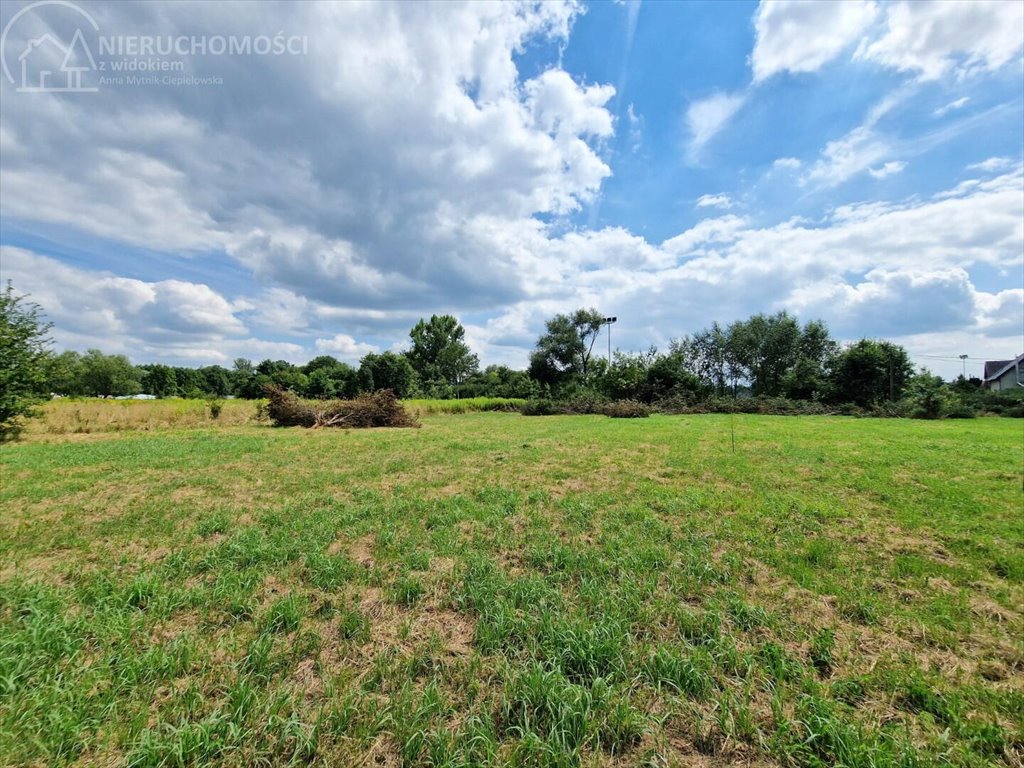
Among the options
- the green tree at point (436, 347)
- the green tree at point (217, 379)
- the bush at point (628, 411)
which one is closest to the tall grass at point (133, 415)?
the bush at point (628, 411)

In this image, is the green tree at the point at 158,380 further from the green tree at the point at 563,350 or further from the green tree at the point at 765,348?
the green tree at the point at 765,348

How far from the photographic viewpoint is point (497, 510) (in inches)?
230

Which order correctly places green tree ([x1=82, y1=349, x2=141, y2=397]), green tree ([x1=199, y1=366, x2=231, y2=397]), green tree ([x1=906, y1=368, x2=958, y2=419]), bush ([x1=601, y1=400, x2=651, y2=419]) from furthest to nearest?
green tree ([x1=199, y1=366, x2=231, y2=397]) → green tree ([x1=82, y1=349, x2=141, y2=397]) → bush ([x1=601, y1=400, x2=651, y2=419]) → green tree ([x1=906, y1=368, x2=958, y2=419])

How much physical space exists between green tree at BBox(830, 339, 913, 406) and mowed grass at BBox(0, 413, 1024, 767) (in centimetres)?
3322

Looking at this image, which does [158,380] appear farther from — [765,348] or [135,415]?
[765,348]

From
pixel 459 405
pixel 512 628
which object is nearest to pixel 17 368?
pixel 512 628

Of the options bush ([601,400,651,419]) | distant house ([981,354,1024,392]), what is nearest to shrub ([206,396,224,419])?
bush ([601,400,651,419])

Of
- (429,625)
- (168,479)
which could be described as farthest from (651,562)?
Result: (168,479)

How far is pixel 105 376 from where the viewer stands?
61.8 m

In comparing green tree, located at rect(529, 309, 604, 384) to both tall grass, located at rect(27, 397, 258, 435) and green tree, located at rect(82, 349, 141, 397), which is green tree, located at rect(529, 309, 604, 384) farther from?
green tree, located at rect(82, 349, 141, 397)

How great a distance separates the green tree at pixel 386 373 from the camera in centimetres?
5106

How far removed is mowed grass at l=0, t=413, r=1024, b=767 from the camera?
6.94 ft

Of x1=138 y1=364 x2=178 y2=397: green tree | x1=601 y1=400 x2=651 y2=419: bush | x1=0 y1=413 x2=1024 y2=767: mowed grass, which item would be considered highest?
x1=138 y1=364 x2=178 y2=397: green tree

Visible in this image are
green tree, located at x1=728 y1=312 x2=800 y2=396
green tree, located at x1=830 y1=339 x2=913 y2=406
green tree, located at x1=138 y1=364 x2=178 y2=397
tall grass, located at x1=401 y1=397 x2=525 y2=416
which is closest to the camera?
green tree, located at x1=830 y1=339 x2=913 y2=406
